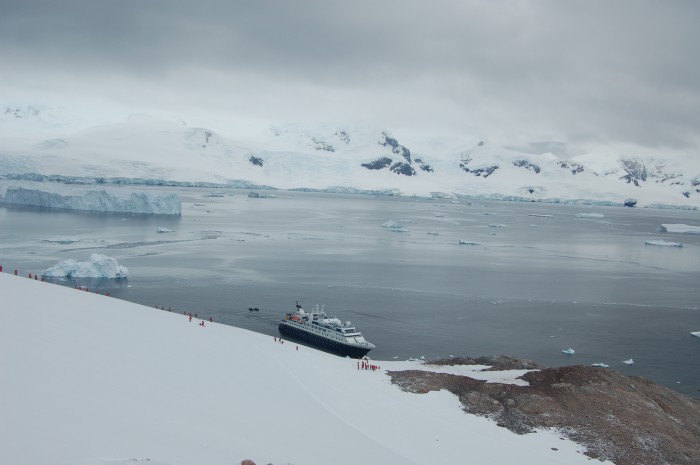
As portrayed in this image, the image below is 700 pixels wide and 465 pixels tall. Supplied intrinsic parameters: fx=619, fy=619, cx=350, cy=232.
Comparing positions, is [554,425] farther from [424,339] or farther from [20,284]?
[20,284]

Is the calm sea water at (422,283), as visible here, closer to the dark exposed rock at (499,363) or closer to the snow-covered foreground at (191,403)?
the dark exposed rock at (499,363)

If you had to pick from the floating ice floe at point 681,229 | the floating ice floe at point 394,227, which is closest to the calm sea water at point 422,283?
the floating ice floe at point 394,227

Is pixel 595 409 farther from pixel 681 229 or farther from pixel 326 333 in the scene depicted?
pixel 681 229

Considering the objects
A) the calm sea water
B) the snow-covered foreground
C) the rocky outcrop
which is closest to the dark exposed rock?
the snow-covered foreground

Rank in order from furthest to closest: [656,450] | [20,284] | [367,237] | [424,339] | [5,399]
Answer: [367,237] → [424,339] → [20,284] → [656,450] → [5,399]

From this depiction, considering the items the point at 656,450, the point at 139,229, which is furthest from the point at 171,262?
the point at 656,450

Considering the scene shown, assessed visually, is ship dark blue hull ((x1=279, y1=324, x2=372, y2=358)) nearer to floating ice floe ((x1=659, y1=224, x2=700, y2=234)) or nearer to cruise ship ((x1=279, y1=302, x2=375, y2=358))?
cruise ship ((x1=279, y1=302, x2=375, y2=358))
